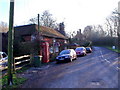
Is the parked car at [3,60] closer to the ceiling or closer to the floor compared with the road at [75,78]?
closer to the ceiling

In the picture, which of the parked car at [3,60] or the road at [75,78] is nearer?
Answer: the road at [75,78]

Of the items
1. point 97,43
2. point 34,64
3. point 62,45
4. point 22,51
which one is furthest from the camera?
point 97,43

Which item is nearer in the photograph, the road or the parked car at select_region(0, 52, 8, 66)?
the road

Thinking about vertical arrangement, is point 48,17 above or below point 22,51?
above

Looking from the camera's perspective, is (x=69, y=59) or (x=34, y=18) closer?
(x=69, y=59)

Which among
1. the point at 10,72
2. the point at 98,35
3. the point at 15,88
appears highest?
the point at 98,35

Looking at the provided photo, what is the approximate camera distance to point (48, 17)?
2276 inches

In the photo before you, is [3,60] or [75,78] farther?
[3,60]

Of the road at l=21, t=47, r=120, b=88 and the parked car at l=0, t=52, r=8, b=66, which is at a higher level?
the parked car at l=0, t=52, r=8, b=66

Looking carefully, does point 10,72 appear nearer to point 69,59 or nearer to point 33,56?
point 33,56

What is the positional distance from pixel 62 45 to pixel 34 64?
16.9 meters

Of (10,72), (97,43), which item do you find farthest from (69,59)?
(97,43)

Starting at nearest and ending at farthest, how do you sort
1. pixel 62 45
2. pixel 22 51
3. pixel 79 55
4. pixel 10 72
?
pixel 10 72 → pixel 22 51 → pixel 79 55 → pixel 62 45

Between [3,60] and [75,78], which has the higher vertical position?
[3,60]
